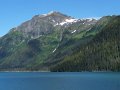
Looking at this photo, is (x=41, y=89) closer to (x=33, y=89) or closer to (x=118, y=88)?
(x=33, y=89)

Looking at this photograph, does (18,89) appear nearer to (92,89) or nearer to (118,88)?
(92,89)

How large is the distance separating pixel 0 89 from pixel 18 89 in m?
12.3

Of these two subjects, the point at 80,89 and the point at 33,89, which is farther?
the point at 33,89

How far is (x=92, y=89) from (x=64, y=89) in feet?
40.2

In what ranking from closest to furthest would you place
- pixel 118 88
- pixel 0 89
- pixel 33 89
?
pixel 118 88 < pixel 33 89 < pixel 0 89

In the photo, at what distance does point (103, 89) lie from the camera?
140 m

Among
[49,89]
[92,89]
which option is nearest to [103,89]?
[92,89]

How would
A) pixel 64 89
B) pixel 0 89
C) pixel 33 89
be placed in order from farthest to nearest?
pixel 0 89 < pixel 33 89 < pixel 64 89

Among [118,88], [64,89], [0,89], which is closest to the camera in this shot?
[118,88]

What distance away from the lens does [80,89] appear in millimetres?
144500

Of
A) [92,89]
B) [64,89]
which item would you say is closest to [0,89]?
[64,89]

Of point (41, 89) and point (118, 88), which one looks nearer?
point (118, 88)

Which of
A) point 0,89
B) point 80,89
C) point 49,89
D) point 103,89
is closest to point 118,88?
point 103,89

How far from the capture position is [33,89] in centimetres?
15825
